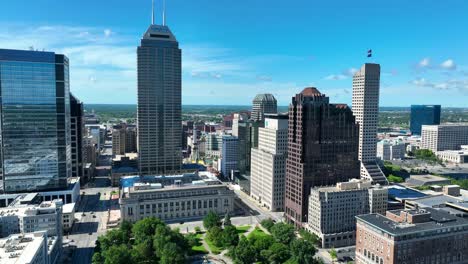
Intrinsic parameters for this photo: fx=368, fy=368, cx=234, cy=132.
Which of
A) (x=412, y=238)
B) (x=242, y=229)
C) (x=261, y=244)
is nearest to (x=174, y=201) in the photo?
(x=242, y=229)

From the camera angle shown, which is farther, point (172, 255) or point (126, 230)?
point (126, 230)

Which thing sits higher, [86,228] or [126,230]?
[126,230]

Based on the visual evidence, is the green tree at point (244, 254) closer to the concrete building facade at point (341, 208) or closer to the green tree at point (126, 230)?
the concrete building facade at point (341, 208)

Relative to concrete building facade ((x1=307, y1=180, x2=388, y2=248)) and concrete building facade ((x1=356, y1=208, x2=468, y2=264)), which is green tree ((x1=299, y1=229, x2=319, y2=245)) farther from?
concrete building facade ((x1=356, y1=208, x2=468, y2=264))

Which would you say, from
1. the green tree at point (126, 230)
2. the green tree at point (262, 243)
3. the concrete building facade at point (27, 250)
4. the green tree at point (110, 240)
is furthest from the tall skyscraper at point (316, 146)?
the concrete building facade at point (27, 250)

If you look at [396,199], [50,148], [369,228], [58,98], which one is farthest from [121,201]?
[396,199]

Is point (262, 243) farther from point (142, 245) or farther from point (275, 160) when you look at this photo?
point (275, 160)

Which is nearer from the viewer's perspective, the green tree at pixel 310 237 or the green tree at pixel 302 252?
the green tree at pixel 302 252

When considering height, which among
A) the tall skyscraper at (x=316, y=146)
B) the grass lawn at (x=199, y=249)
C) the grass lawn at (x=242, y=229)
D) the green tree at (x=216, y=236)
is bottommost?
the grass lawn at (x=199, y=249)
